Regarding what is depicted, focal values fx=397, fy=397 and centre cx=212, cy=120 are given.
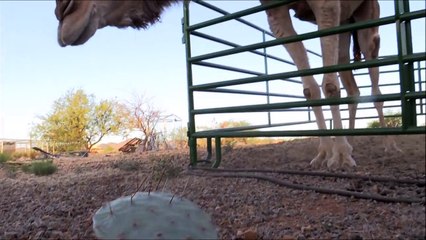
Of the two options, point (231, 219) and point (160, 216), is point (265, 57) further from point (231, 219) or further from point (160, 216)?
point (160, 216)

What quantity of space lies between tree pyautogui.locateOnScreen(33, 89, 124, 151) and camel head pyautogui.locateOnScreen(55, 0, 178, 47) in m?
13.6

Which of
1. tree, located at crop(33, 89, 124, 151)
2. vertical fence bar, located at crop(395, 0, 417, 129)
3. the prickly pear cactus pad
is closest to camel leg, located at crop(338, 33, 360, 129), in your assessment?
vertical fence bar, located at crop(395, 0, 417, 129)

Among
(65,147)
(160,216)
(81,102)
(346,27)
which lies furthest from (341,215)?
(81,102)

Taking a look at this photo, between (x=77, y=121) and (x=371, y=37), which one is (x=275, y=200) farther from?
(x=77, y=121)

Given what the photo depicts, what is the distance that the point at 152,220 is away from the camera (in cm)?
178

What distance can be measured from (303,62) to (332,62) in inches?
22.5

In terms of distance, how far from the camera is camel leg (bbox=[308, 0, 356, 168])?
3.39 meters

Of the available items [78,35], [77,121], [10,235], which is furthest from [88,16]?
[77,121]

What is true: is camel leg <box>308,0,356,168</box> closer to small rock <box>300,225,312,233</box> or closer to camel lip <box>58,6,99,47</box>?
small rock <box>300,225,312,233</box>

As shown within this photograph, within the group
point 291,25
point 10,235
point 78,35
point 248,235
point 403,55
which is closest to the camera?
point 248,235

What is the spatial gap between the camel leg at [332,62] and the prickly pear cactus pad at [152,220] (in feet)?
6.01

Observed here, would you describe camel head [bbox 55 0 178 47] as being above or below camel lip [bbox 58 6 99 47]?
above

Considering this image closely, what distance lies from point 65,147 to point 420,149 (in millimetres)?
15876

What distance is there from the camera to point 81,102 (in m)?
19.5
